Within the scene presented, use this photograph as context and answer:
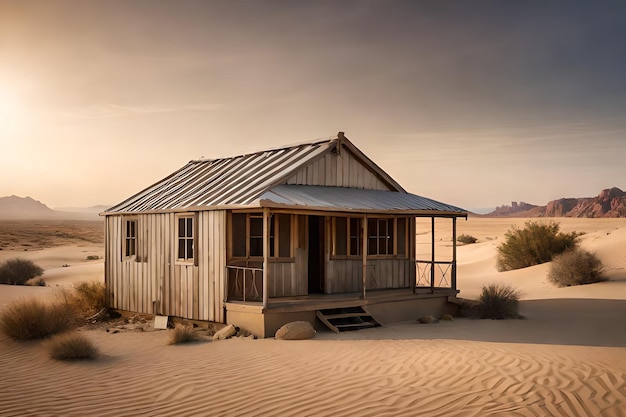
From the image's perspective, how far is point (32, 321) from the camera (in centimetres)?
1222

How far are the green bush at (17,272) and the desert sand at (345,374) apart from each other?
673 inches

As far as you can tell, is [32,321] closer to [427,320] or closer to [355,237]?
[355,237]

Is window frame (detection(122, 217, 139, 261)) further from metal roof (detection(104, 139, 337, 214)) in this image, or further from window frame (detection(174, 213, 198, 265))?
window frame (detection(174, 213, 198, 265))

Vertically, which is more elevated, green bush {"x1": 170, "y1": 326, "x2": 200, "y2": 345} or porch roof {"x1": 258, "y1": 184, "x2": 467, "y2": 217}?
porch roof {"x1": 258, "y1": 184, "x2": 467, "y2": 217}

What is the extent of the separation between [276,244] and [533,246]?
17718 millimetres

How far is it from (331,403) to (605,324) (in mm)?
9138

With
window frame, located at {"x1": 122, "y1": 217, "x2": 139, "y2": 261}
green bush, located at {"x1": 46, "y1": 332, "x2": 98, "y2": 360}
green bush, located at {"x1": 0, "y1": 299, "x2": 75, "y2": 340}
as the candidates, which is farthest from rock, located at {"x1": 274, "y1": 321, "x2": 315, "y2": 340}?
window frame, located at {"x1": 122, "y1": 217, "x2": 139, "y2": 261}

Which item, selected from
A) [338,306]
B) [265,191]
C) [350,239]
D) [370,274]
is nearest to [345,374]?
[338,306]

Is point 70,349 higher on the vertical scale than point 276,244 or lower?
lower

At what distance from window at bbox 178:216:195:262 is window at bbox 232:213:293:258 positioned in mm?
1106

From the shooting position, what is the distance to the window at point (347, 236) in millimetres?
15258

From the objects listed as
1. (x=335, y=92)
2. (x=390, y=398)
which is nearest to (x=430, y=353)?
(x=390, y=398)

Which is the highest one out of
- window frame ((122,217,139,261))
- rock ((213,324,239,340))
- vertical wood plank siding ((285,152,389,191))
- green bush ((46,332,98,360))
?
vertical wood plank siding ((285,152,389,191))

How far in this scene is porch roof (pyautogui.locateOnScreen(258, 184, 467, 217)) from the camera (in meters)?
12.4
